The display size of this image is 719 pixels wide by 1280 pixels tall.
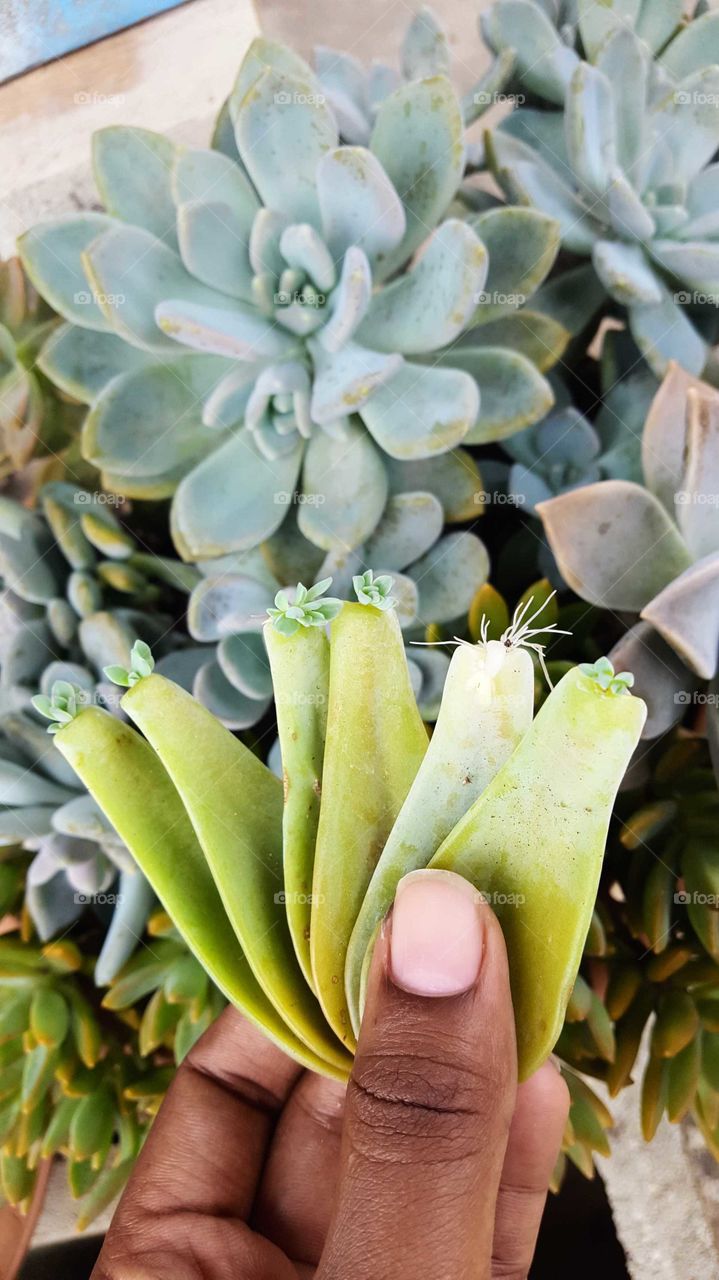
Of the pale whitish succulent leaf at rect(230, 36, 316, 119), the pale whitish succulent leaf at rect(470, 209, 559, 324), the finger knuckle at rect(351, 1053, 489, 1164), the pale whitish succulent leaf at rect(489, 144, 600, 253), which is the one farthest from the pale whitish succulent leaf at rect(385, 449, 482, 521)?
the finger knuckle at rect(351, 1053, 489, 1164)

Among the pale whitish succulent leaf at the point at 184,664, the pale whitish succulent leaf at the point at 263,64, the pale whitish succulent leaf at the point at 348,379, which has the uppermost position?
the pale whitish succulent leaf at the point at 263,64

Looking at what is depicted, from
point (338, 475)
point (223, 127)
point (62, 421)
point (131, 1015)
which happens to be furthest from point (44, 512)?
point (131, 1015)

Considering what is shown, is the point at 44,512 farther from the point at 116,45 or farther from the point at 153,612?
the point at 116,45

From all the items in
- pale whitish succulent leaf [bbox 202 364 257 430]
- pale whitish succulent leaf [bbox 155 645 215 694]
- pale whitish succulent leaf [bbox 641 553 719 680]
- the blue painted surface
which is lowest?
pale whitish succulent leaf [bbox 641 553 719 680]

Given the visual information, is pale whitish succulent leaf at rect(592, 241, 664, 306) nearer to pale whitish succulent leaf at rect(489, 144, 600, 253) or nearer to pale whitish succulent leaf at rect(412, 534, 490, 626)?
pale whitish succulent leaf at rect(489, 144, 600, 253)

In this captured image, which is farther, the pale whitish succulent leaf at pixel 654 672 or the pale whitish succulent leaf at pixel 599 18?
the pale whitish succulent leaf at pixel 599 18

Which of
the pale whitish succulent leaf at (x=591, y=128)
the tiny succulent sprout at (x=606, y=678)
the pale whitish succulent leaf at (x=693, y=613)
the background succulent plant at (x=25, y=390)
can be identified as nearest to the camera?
the tiny succulent sprout at (x=606, y=678)

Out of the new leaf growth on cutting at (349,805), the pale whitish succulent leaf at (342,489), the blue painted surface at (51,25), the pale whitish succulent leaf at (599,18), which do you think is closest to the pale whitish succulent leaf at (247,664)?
the pale whitish succulent leaf at (342,489)

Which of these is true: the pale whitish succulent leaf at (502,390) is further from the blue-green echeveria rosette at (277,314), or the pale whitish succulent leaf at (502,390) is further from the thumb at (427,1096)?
the thumb at (427,1096)
